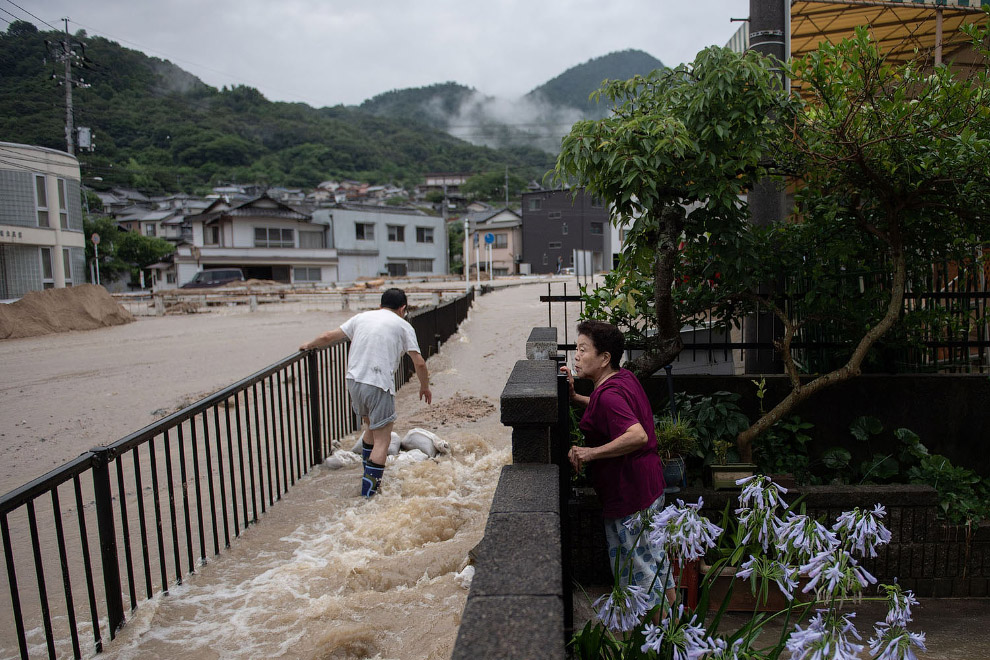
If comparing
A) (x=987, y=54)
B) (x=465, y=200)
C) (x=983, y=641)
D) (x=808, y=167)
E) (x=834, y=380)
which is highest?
(x=465, y=200)

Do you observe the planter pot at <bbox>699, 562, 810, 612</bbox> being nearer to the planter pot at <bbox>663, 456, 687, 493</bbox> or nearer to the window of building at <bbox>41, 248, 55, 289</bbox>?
the planter pot at <bbox>663, 456, 687, 493</bbox>

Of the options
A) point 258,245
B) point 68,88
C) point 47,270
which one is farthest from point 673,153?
point 258,245

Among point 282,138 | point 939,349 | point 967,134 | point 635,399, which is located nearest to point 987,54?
point 967,134

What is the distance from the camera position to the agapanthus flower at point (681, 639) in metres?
1.85

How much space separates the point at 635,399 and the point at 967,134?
2375 mm

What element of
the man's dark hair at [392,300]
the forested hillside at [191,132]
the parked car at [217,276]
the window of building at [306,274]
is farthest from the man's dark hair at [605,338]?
the window of building at [306,274]

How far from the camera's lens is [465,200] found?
94.6 meters

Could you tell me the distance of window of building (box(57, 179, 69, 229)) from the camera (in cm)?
2706

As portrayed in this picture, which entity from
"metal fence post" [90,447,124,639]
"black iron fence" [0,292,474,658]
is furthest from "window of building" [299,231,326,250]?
"metal fence post" [90,447,124,639]

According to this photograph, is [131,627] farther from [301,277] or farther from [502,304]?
[301,277]

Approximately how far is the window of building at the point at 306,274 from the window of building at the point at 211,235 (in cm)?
624

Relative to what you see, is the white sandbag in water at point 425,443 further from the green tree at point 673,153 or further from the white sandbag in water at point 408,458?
the green tree at point 673,153

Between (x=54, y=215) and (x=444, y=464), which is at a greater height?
(x=54, y=215)

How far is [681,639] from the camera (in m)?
1.95
